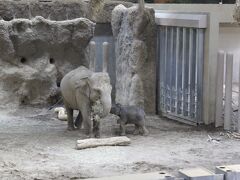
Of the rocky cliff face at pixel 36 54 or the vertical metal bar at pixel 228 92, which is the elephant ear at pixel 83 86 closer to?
the vertical metal bar at pixel 228 92

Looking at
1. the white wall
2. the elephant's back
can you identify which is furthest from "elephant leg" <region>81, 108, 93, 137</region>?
the white wall

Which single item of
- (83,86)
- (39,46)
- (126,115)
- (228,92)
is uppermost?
(39,46)

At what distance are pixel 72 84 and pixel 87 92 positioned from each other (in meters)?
0.36

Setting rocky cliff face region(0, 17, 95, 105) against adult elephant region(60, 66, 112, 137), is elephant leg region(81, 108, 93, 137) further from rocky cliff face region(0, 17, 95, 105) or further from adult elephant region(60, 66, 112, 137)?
rocky cliff face region(0, 17, 95, 105)

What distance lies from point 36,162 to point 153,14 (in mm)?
4621

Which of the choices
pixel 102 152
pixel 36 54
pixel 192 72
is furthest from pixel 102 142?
pixel 36 54

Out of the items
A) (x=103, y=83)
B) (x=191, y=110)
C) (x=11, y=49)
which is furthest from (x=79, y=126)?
(x=11, y=49)

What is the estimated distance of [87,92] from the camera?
7.42 meters

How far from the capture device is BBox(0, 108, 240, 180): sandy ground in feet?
18.6

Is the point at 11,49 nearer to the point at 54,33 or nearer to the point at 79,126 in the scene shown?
the point at 54,33

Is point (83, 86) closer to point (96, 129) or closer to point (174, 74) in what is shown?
point (96, 129)

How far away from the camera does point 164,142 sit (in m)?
7.29

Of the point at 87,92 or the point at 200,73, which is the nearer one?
the point at 87,92

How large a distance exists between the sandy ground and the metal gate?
0.41 m
